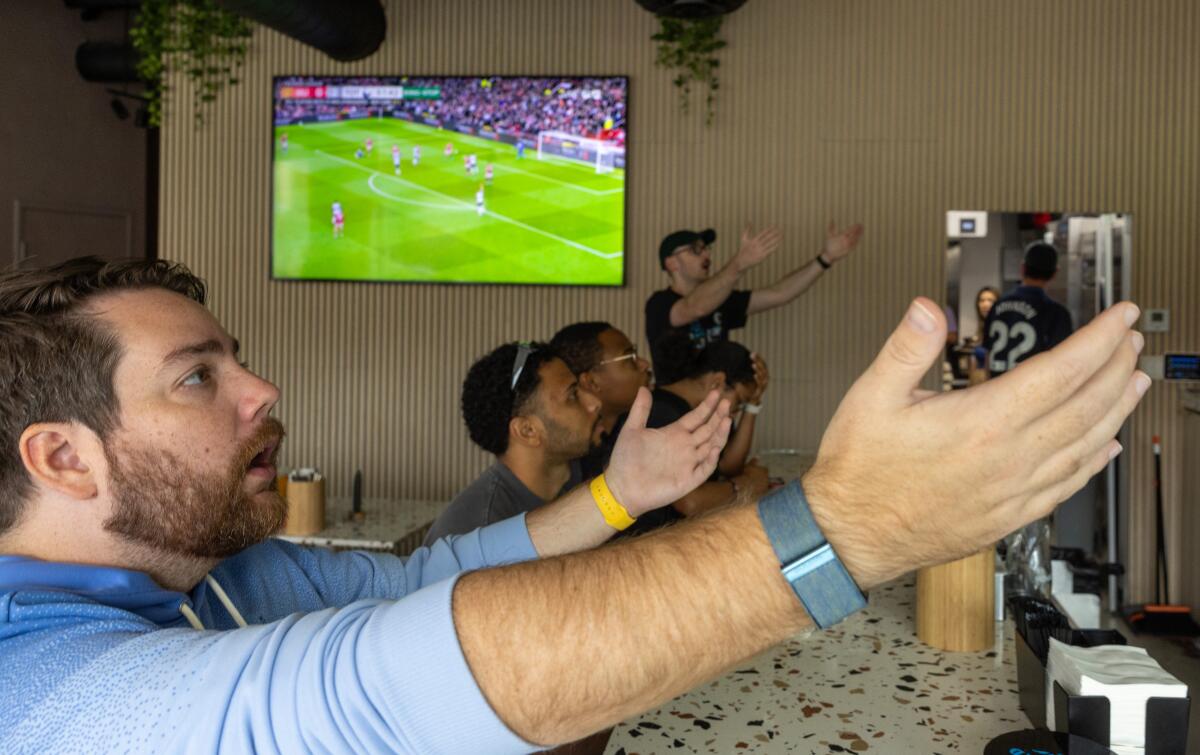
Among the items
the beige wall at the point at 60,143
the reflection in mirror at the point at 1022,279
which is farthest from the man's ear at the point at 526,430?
the beige wall at the point at 60,143

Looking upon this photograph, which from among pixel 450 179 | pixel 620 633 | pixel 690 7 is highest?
pixel 690 7

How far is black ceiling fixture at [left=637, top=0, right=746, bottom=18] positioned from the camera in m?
4.46

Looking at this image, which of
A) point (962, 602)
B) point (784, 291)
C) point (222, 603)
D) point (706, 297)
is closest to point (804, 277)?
point (784, 291)

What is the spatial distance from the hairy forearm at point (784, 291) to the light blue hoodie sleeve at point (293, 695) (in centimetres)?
432

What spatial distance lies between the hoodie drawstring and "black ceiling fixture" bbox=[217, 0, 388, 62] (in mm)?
3476

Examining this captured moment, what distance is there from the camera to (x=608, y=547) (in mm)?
831

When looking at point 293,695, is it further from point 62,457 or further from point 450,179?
point 450,179

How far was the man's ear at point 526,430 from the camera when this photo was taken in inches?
104

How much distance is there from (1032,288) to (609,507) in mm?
4219

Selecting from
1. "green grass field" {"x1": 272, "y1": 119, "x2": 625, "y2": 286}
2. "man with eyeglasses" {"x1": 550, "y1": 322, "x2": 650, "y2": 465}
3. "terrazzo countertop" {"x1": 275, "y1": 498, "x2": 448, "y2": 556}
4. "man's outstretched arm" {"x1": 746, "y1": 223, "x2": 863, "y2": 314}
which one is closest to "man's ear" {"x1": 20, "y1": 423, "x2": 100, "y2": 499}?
"terrazzo countertop" {"x1": 275, "y1": 498, "x2": 448, "y2": 556}

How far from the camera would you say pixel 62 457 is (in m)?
1.09

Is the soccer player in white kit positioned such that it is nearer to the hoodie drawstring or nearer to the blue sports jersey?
the blue sports jersey

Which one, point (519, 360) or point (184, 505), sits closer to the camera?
point (184, 505)

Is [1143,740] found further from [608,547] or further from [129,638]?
[129,638]
